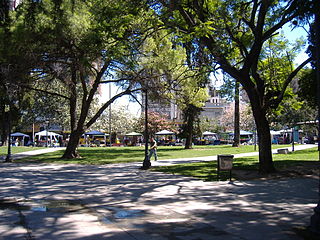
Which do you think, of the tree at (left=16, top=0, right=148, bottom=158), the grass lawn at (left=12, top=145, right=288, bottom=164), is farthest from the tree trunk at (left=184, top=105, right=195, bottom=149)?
the tree at (left=16, top=0, right=148, bottom=158)

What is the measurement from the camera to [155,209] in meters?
7.86

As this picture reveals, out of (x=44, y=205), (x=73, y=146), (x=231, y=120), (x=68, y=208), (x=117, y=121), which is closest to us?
(x=68, y=208)

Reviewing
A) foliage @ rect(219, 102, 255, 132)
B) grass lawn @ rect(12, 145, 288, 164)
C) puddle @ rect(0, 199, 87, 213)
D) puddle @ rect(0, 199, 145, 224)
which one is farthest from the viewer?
foliage @ rect(219, 102, 255, 132)

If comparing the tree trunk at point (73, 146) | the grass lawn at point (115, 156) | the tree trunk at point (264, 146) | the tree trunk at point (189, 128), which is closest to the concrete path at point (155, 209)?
the tree trunk at point (264, 146)

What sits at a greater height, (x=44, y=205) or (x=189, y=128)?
(x=189, y=128)

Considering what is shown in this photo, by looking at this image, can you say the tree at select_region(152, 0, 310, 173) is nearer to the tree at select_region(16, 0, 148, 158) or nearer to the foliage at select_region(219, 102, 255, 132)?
the tree at select_region(16, 0, 148, 158)

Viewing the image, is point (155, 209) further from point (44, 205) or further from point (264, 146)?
point (264, 146)

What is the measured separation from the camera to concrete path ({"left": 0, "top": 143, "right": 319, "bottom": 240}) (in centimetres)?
584

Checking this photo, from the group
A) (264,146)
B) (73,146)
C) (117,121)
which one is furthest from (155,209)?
(117,121)

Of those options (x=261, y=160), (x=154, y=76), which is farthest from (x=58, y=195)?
(x=154, y=76)

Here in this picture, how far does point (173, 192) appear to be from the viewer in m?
10.2

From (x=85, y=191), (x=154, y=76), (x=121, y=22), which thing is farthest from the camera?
(x=154, y=76)

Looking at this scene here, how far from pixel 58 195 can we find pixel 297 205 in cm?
656

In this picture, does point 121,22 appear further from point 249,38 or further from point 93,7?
point 249,38
